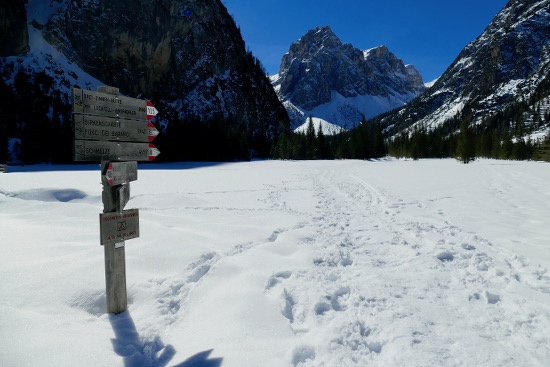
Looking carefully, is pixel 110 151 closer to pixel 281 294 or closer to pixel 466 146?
pixel 281 294

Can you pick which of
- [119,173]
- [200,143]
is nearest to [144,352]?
[119,173]

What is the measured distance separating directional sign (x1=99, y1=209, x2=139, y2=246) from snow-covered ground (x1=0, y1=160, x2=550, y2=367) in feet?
3.58

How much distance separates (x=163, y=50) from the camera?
361 ft

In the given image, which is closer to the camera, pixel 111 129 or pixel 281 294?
pixel 111 129

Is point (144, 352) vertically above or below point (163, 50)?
below

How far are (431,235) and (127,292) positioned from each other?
7167 mm

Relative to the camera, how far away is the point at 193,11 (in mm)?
116000

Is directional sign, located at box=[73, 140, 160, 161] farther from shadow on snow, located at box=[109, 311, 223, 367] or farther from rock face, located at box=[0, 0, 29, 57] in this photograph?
rock face, located at box=[0, 0, 29, 57]

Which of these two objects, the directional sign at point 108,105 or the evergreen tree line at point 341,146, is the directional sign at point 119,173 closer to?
the directional sign at point 108,105

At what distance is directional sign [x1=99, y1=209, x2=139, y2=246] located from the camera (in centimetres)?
383

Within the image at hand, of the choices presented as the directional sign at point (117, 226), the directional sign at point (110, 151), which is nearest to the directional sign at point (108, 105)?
the directional sign at point (110, 151)

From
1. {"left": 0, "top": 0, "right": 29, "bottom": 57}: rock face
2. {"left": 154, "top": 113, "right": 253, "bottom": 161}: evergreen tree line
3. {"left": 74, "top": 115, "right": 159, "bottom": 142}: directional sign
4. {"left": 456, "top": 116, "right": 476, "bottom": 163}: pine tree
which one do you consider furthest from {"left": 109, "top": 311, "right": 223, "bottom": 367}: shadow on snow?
{"left": 0, "top": 0, "right": 29, "bottom": 57}: rock face

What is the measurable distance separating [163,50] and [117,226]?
125 metres

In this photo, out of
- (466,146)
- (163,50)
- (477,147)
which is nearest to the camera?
(466,146)
